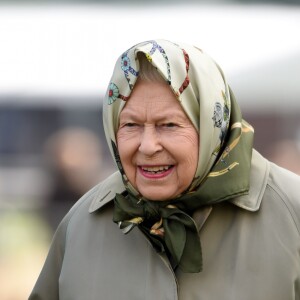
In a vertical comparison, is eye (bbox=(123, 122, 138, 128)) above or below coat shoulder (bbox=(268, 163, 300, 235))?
above

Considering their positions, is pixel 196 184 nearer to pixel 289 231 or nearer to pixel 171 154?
pixel 171 154

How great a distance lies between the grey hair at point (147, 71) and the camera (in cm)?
290

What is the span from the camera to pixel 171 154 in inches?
114

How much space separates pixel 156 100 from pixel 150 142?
134mm

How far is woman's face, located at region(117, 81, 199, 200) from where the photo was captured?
2.88 m

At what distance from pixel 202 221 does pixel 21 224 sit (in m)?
4.60

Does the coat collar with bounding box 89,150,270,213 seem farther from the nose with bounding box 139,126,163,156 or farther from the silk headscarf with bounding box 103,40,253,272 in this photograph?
the nose with bounding box 139,126,163,156

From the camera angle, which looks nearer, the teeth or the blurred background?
the teeth

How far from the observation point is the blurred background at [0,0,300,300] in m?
7.97

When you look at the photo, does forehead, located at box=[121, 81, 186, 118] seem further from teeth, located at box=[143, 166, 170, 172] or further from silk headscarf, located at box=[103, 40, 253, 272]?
teeth, located at box=[143, 166, 170, 172]

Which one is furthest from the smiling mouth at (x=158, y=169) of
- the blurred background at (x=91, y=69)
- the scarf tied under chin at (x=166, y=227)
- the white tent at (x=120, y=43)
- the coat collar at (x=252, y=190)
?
the white tent at (x=120, y=43)

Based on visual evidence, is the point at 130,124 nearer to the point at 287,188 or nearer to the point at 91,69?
the point at 287,188

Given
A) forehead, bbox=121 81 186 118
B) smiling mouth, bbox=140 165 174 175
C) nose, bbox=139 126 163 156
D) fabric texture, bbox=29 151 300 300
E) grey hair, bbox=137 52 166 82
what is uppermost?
grey hair, bbox=137 52 166 82

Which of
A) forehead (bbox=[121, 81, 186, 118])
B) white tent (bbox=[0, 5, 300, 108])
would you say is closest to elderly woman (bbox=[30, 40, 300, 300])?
forehead (bbox=[121, 81, 186, 118])
